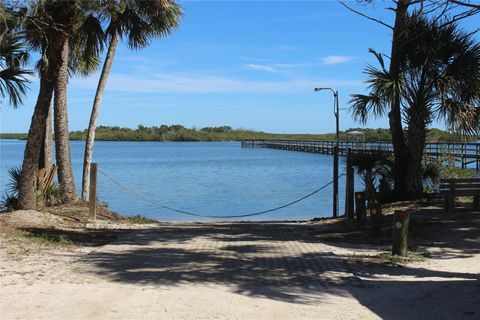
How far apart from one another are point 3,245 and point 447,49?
34.5ft

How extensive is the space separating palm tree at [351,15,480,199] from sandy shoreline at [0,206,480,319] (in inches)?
121

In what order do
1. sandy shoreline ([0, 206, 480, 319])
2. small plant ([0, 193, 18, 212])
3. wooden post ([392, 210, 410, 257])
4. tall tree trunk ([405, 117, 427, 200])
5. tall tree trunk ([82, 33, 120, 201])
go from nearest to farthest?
sandy shoreline ([0, 206, 480, 319]) < wooden post ([392, 210, 410, 257]) < small plant ([0, 193, 18, 212]) < tall tree trunk ([405, 117, 427, 200]) < tall tree trunk ([82, 33, 120, 201])

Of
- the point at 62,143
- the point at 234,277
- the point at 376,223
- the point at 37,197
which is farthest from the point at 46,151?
the point at 234,277

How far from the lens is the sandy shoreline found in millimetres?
5574

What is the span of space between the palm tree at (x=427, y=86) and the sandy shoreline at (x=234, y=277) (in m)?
3.07

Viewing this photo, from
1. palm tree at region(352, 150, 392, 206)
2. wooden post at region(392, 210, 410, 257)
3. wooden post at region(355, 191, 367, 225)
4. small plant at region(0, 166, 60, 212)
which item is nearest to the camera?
wooden post at region(392, 210, 410, 257)

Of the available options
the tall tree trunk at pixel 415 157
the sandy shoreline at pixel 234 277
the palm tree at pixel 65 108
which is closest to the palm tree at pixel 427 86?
the tall tree trunk at pixel 415 157

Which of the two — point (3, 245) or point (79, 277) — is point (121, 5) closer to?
point (3, 245)

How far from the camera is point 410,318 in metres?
5.39

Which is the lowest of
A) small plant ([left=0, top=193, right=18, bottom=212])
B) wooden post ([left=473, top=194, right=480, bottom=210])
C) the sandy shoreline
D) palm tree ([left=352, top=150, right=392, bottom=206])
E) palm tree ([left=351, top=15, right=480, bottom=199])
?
the sandy shoreline

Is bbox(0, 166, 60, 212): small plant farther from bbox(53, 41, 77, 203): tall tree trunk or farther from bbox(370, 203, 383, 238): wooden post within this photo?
bbox(370, 203, 383, 238): wooden post

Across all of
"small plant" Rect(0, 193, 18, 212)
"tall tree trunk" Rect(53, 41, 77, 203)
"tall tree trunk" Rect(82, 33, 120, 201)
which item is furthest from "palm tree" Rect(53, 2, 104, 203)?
"tall tree trunk" Rect(82, 33, 120, 201)

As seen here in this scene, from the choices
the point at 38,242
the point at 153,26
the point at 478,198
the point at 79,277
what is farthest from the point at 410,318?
the point at 153,26

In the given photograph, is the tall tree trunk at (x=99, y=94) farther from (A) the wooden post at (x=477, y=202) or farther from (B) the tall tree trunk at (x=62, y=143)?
(A) the wooden post at (x=477, y=202)
